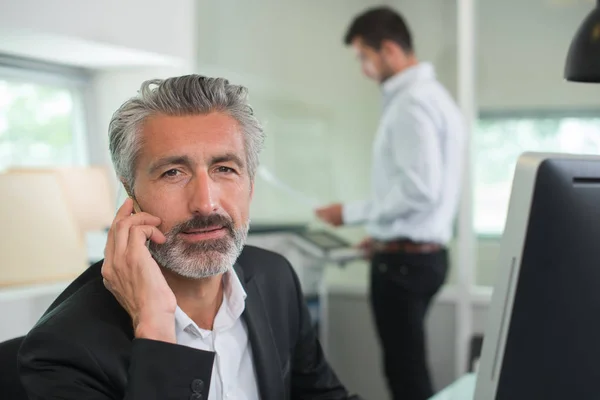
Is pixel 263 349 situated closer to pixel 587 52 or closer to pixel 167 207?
pixel 167 207

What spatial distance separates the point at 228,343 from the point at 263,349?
67 millimetres

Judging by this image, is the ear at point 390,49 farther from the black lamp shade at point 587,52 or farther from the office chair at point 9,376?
the office chair at point 9,376

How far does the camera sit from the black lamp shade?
4.58 feet

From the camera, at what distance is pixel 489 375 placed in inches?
35.4

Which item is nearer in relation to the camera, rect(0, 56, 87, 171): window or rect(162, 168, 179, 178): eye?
rect(162, 168, 179, 178): eye

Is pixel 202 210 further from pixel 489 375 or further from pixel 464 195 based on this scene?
pixel 464 195

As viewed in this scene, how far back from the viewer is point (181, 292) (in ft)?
4.68

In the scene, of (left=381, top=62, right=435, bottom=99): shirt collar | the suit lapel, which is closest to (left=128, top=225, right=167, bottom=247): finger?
the suit lapel

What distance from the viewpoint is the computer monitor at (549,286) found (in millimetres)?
837

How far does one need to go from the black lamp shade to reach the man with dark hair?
4.33 feet

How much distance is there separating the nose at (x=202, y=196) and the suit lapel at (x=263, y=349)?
23 cm

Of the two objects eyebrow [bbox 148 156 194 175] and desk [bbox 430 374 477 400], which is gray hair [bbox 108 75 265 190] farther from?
desk [bbox 430 374 477 400]

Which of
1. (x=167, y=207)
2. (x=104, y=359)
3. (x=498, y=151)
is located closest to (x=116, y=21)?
(x=167, y=207)

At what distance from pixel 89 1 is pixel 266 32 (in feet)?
4.25
